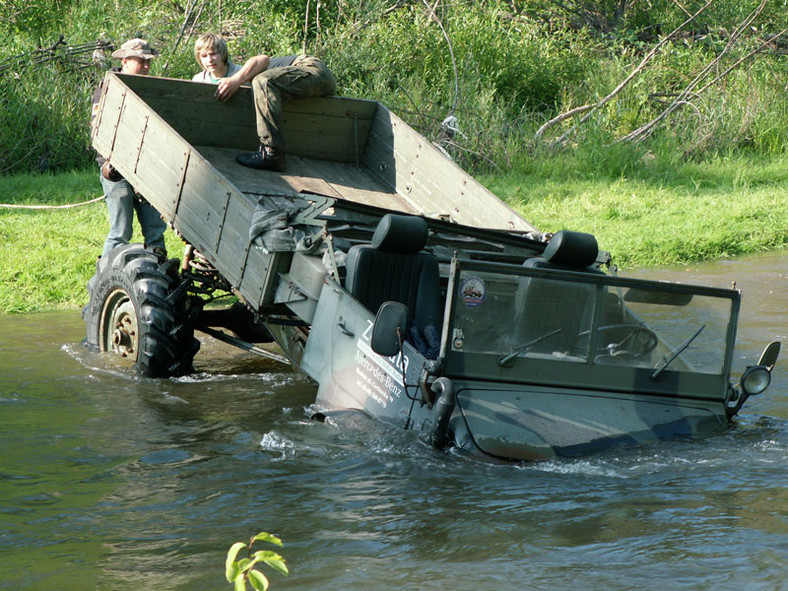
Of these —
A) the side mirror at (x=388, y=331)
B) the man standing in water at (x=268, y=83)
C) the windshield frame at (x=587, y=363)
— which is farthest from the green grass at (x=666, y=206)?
the side mirror at (x=388, y=331)

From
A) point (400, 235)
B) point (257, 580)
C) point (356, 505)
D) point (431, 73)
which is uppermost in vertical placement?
point (431, 73)

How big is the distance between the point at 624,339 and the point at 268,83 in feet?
15.1

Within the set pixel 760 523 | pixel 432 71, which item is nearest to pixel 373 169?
pixel 760 523

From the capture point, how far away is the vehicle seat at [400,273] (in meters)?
6.75

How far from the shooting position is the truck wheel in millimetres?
8180

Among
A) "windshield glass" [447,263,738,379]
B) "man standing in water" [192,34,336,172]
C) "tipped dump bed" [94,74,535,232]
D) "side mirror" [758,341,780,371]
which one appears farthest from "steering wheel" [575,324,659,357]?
"man standing in water" [192,34,336,172]

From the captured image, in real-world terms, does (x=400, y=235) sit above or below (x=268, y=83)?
below

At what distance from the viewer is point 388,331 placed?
5.66m

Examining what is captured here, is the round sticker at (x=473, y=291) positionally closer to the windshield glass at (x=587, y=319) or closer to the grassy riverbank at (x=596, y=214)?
the windshield glass at (x=587, y=319)

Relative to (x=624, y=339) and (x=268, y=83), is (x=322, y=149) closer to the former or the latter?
(x=268, y=83)

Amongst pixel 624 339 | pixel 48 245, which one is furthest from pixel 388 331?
pixel 48 245

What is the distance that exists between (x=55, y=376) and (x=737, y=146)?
45.1ft

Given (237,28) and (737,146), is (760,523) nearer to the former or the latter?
(737,146)

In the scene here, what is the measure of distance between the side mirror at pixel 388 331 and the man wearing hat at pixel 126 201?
3798mm
